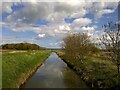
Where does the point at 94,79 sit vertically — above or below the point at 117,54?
below

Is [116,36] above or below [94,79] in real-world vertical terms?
above

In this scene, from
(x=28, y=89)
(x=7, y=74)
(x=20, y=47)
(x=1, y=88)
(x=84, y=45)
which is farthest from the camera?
(x=20, y=47)

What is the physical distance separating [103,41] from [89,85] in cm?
538

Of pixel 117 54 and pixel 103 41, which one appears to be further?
pixel 103 41

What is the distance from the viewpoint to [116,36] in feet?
78.3

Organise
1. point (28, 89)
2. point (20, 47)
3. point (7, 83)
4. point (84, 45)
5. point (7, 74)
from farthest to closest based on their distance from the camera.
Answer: point (20, 47) < point (84, 45) < point (7, 74) < point (28, 89) < point (7, 83)

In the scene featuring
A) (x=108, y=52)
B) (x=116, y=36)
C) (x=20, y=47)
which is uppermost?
(x=116, y=36)

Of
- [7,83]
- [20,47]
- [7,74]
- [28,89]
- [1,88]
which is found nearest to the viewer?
[1,88]

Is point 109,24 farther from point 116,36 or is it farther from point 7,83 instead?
point 7,83

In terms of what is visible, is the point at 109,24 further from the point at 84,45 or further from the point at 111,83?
the point at 84,45

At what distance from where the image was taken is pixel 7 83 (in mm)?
21938

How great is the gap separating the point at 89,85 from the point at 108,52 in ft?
14.6

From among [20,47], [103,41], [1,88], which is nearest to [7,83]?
[1,88]

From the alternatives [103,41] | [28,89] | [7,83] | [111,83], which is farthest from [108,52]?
[7,83]
